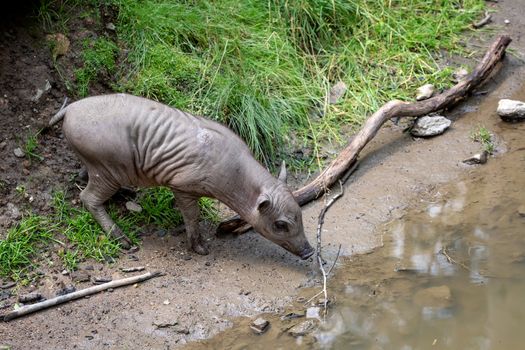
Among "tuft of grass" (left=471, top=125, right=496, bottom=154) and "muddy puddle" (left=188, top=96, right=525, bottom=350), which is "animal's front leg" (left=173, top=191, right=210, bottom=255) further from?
"tuft of grass" (left=471, top=125, right=496, bottom=154)

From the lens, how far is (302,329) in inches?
223

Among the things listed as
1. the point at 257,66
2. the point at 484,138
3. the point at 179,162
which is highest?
the point at 179,162

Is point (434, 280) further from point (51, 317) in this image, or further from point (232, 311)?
point (51, 317)

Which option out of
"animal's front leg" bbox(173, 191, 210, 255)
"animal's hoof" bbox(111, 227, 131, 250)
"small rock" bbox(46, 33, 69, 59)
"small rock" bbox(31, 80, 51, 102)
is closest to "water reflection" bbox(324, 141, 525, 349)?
"animal's front leg" bbox(173, 191, 210, 255)

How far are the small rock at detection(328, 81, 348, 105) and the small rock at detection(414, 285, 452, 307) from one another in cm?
268

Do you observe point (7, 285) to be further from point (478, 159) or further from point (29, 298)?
point (478, 159)

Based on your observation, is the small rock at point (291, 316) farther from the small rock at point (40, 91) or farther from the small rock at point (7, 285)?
the small rock at point (40, 91)

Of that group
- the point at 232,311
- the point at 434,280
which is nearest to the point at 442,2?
the point at 434,280

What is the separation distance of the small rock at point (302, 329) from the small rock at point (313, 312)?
79 millimetres

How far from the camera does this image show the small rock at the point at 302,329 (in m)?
5.64

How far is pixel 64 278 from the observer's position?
5977 millimetres

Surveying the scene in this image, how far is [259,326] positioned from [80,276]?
4.57 feet

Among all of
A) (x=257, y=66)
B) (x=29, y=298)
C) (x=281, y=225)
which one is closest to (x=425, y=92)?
(x=257, y=66)

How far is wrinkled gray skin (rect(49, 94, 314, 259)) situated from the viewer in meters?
6.09
